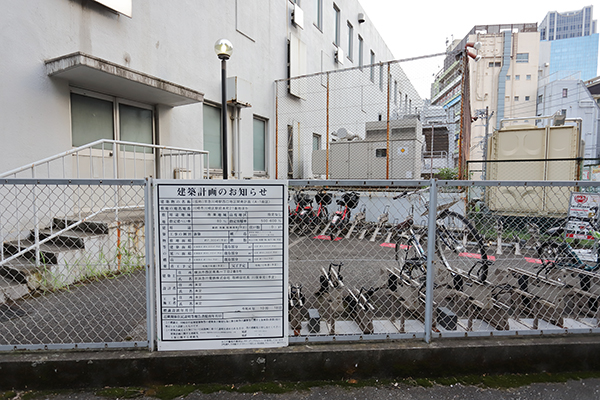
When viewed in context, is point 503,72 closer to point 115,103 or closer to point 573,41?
point 115,103

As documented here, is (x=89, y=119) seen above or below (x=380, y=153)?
above

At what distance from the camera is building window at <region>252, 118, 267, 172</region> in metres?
10.3

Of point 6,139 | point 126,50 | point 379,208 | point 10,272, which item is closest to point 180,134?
point 126,50

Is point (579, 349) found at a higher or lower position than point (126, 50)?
lower

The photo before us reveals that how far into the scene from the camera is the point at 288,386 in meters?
2.33

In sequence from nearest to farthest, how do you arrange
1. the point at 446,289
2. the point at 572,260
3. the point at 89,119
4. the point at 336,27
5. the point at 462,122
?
the point at 446,289 → the point at 572,260 → the point at 89,119 → the point at 462,122 → the point at 336,27

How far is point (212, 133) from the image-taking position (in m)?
8.68

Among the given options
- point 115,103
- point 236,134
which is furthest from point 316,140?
point 115,103

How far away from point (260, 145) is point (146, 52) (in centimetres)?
463

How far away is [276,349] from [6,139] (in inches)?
194

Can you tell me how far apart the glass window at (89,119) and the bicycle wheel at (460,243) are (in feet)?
19.4

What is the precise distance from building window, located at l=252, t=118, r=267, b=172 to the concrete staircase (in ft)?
17.6

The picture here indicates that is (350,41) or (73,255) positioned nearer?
(73,255)

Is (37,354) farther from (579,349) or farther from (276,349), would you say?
(579,349)
